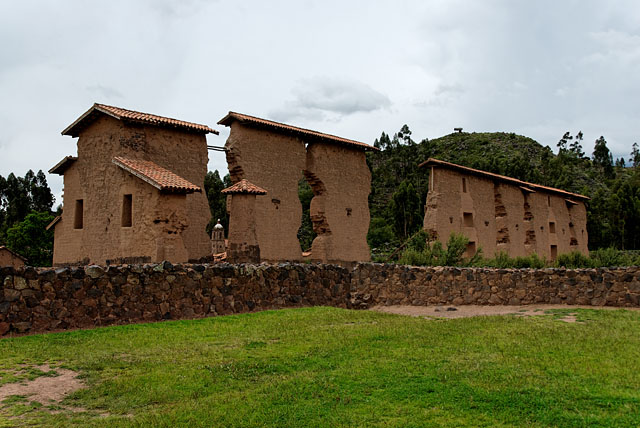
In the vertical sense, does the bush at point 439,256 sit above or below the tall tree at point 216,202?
below

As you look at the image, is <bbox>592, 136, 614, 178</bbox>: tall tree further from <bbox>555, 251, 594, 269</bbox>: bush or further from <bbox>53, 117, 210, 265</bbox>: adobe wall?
<bbox>53, 117, 210, 265</bbox>: adobe wall

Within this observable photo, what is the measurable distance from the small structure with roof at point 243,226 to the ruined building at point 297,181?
0.31m

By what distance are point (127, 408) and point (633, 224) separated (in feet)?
191

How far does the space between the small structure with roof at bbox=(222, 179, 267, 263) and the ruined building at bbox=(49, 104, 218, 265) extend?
1.76 metres

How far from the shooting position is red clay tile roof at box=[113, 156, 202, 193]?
59.7 ft

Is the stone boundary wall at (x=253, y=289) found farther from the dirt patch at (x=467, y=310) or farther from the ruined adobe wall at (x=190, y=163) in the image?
the ruined adobe wall at (x=190, y=163)

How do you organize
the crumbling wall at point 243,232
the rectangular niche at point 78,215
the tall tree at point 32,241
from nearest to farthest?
1. the crumbling wall at point 243,232
2. the rectangular niche at point 78,215
3. the tall tree at point 32,241

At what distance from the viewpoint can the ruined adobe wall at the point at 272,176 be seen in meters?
22.1

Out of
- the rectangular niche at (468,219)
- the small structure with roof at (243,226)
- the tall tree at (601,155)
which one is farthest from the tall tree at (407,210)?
the tall tree at (601,155)

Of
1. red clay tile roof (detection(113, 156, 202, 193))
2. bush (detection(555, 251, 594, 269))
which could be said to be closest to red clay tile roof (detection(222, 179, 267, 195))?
red clay tile roof (detection(113, 156, 202, 193))

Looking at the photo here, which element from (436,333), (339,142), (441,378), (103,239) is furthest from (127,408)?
(339,142)

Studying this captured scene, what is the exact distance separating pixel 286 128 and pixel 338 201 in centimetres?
444

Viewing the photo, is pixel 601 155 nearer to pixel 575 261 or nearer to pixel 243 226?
pixel 575 261

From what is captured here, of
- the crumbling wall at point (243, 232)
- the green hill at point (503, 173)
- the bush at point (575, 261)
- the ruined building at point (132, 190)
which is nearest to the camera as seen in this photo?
the ruined building at point (132, 190)
